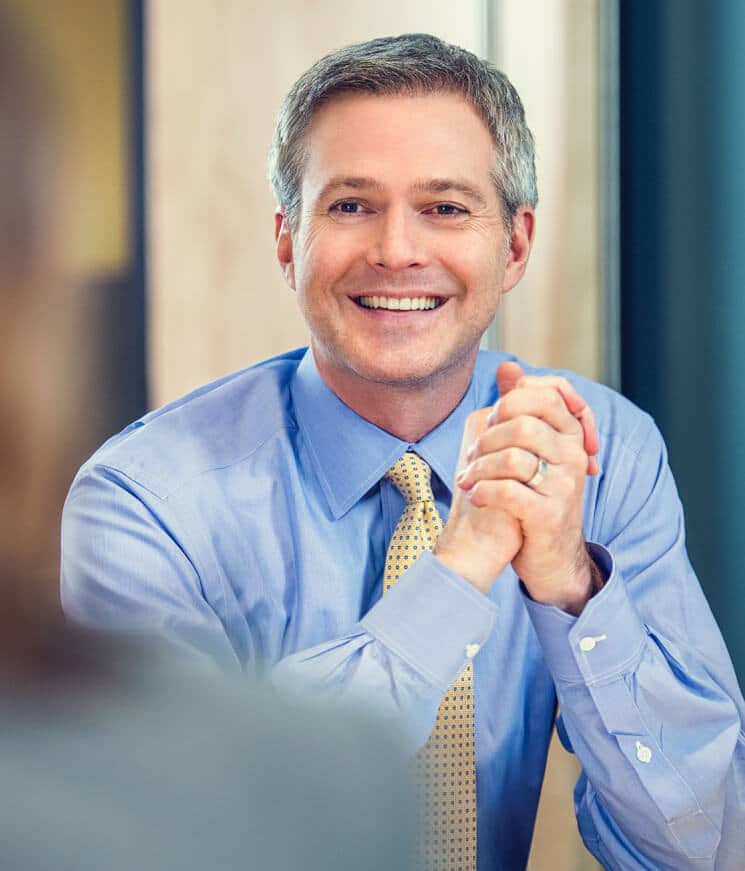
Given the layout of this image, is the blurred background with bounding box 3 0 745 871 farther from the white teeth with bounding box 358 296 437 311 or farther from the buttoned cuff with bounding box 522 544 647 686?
the buttoned cuff with bounding box 522 544 647 686

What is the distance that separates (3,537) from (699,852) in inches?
40.0

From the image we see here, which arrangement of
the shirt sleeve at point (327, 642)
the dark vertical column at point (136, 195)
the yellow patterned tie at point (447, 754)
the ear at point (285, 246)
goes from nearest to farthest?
1. the dark vertical column at point (136, 195)
2. the shirt sleeve at point (327, 642)
3. the yellow patterned tie at point (447, 754)
4. the ear at point (285, 246)

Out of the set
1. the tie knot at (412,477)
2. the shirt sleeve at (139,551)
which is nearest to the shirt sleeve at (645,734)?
the tie knot at (412,477)

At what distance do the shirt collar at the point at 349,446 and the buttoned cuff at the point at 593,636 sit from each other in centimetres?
27

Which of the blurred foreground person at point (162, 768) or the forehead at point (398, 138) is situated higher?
the forehead at point (398, 138)

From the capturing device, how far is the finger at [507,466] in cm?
103

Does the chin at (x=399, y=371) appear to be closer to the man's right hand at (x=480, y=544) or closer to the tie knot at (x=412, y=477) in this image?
the tie knot at (x=412, y=477)

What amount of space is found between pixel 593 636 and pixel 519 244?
62cm

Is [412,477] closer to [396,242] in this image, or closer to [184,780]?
[396,242]

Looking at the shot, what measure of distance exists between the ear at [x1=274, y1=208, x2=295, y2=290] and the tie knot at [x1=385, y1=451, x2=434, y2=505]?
→ 1.02 ft

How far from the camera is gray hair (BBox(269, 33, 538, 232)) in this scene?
1.31 meters

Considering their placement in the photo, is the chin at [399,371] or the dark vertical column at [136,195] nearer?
the dark vertical column at [136,195]

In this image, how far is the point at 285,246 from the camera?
4.75ft

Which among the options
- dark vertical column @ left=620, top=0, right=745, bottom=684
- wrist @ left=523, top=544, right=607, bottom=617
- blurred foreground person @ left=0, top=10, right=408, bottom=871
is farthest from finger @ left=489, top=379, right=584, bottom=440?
blurred foreground person @ left=0, top=10, right=408, bottom=871
